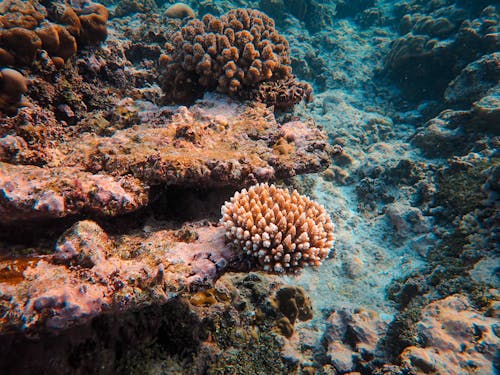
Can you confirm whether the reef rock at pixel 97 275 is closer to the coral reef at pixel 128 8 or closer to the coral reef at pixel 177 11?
the coral reef at pixel 177 11

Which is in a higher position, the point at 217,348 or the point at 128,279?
the point at 128,279

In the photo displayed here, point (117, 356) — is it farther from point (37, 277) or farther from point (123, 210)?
point (123, 210)

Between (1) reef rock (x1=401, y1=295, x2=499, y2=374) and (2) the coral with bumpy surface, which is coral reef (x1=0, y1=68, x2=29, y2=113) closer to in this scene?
(2) the coral with bumpy surface

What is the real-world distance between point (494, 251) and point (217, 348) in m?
5.47

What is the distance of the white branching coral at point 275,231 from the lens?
113 inches

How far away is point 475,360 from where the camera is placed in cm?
366

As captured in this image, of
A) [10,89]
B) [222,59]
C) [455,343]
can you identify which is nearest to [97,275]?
[10,89]

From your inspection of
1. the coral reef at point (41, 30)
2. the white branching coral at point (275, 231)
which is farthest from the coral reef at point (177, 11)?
the white branching coral at point (275, 231)

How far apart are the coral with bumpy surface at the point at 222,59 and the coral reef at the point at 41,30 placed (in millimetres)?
1345

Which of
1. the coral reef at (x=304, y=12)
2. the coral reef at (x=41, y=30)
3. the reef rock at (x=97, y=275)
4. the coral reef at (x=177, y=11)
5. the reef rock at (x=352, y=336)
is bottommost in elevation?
the reef rock at (x=352, y=336)

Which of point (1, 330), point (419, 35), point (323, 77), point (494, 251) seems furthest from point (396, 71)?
point (1, 330)

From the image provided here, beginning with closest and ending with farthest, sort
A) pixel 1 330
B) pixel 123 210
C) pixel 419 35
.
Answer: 1. pixel 1 330
2. pixel 123 210
3. pixel 419 35

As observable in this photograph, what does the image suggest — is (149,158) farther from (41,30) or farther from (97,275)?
(41,30)

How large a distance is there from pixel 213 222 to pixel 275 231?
0.87 meters
